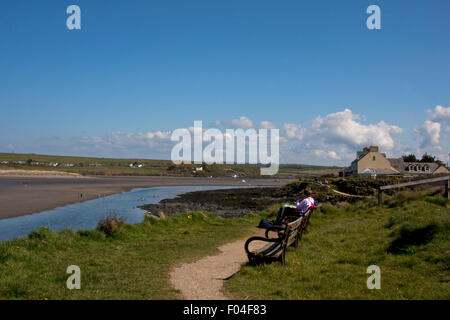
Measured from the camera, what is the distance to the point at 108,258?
342 inches

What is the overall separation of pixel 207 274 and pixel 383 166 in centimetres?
5370

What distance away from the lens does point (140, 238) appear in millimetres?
11555

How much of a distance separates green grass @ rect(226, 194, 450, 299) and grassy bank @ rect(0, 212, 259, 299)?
1.70m

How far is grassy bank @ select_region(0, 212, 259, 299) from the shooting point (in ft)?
19.3

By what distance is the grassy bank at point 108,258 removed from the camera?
→ 589 cm

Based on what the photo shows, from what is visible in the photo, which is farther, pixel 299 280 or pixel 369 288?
pixel 299 280
